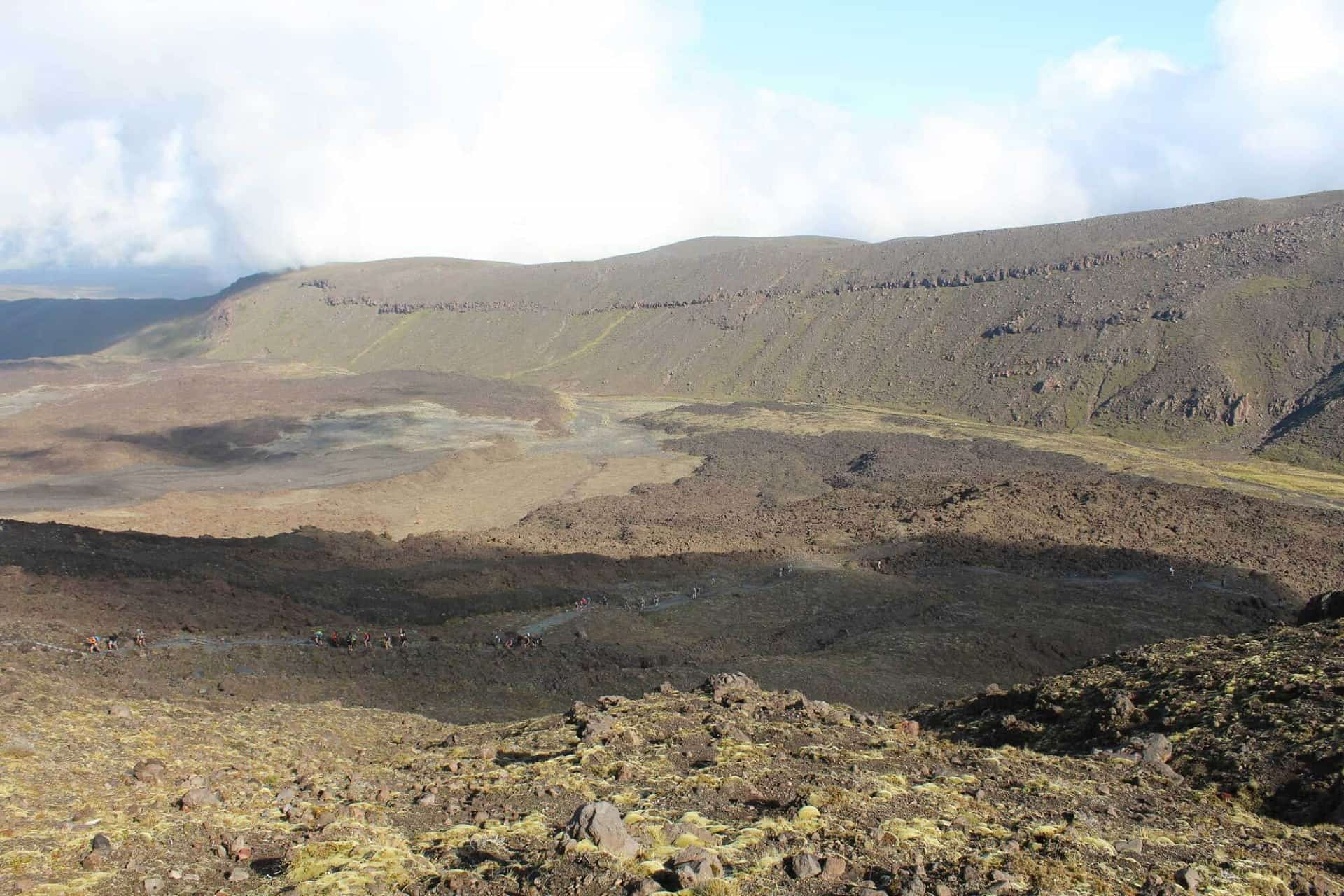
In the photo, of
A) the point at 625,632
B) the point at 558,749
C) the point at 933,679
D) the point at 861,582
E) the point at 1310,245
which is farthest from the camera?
the point at 1310,245

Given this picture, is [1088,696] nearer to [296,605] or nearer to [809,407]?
[296,605]

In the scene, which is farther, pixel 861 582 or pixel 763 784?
pixel 861 582

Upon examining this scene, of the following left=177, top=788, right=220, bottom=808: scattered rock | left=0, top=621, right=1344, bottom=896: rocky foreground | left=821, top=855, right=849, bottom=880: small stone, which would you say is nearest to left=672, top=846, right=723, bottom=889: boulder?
left=0, top=621, right=1344, bottom=896: rocky foreground

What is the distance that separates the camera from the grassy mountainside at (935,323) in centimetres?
8962

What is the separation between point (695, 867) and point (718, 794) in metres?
2.26

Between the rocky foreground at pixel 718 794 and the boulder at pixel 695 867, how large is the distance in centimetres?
2

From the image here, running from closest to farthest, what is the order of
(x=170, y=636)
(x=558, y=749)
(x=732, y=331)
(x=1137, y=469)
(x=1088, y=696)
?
(x=558, y=749) → (x=1088, y=696) → (x=170, y=636) → (x=1137, y=469) → (x=732, y=331)

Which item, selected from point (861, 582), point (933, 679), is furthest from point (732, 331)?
point (933, 679)

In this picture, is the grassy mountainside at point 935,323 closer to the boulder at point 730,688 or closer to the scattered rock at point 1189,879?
the boulder at point 730,688

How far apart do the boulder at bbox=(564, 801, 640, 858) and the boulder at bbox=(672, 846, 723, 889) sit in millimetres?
436

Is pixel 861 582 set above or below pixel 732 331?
below

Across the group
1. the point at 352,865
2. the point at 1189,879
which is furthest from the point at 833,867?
the point at 352,865

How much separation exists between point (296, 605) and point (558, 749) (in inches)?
789

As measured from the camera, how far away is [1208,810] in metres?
9.80
